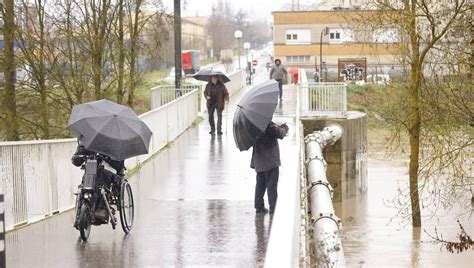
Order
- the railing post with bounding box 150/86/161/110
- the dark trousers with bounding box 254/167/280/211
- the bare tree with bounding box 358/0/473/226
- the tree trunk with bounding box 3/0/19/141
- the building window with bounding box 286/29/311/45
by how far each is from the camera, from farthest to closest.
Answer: the building window with bounding box 286/29/311/45 < the railing post with bounding box 150/86/161/110 < the tree trunk with bounding box 3/0/19/141 < the bare tree with bounding box 358/0/473/226 < the dark trousers with bounding box 254/167/280/211

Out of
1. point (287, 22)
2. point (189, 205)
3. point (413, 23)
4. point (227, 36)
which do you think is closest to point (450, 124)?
point (413, 23)

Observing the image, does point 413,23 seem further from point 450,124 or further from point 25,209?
point 25,209

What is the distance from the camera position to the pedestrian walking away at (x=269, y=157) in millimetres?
12312

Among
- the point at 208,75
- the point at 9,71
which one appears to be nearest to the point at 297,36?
the point at 208,75

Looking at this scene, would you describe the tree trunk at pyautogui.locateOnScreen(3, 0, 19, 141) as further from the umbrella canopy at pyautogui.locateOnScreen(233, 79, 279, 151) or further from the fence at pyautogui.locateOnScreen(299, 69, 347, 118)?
the umbrella canopy at pyautogui.locateOnScreen(233, 79, 279, 151)

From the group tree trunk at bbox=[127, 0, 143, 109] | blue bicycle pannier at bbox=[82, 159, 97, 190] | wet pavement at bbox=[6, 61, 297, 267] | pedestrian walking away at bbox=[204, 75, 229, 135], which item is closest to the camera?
wet pavement at bbox=[6, 61, 297, 267]

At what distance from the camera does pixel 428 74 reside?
70.5 feet

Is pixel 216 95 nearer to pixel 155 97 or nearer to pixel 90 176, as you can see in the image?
pixel 155 97

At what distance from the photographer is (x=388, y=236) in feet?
75.1

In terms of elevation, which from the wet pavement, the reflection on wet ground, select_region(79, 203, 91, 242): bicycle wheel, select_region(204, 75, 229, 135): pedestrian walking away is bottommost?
the reflection on wet ground

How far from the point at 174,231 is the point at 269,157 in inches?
60.1

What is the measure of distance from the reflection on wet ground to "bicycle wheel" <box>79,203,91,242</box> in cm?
900

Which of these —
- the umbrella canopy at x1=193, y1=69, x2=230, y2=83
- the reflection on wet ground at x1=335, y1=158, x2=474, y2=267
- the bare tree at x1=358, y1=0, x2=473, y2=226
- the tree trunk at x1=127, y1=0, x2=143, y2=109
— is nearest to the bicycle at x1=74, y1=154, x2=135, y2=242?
the bare tree at x1=358, y1=0, x2=473, y2=226

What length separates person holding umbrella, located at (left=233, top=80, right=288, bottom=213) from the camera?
39.9 feet
